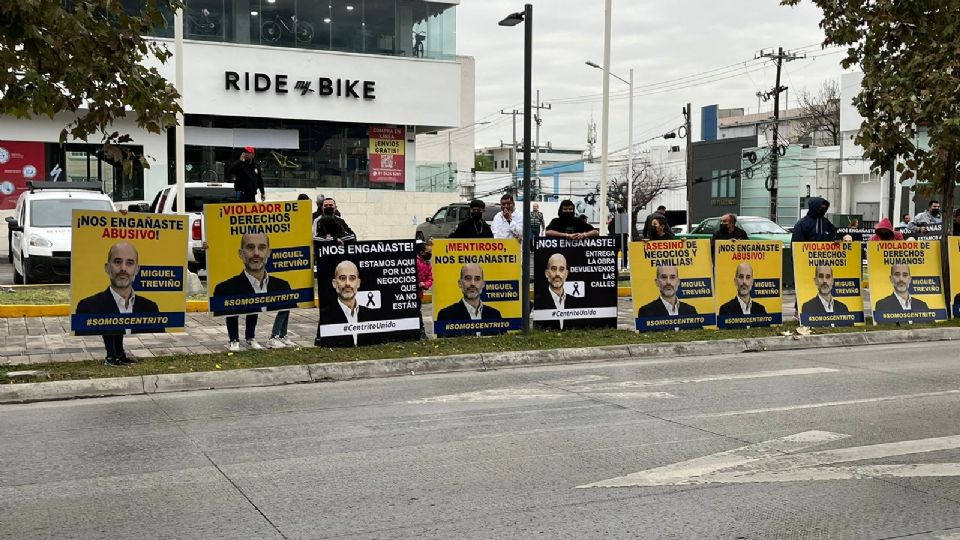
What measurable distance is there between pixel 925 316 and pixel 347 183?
25659 mm

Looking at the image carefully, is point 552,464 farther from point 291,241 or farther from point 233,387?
point 291,241

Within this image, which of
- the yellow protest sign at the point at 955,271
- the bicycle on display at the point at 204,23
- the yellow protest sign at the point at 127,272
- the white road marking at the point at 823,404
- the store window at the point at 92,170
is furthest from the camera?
the bicycle on display at the point at 204,23

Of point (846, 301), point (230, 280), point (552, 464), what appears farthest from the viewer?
point (846, 301)

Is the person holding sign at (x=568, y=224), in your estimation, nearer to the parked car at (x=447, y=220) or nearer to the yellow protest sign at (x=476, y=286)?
the yellow protest sign at (x=476, y=286)

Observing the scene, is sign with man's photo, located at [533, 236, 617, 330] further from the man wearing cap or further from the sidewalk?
the man wearing cap

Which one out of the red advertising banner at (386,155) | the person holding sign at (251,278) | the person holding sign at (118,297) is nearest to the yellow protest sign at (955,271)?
the person holding sign at (251,278)

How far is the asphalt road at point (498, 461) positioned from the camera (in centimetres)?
500

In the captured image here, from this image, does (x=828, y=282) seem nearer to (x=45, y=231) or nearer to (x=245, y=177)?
(x=245, y=177)

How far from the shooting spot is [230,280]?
10875mm

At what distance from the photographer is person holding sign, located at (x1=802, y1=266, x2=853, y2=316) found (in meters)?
13.9

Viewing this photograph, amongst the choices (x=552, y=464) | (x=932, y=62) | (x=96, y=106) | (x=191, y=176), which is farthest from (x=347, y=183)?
(x=552, y=464)

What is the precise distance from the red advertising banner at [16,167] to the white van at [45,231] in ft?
42.1

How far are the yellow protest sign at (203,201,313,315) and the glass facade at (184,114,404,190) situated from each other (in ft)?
78.5

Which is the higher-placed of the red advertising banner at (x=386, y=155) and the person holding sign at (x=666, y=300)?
the red advertising banner at (x=386, y=155)
